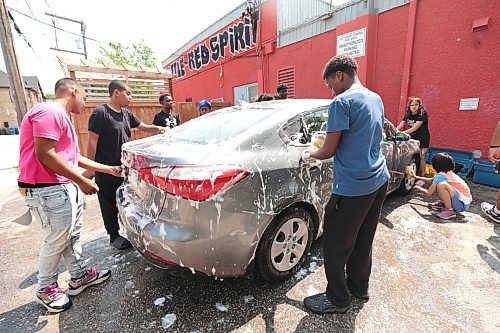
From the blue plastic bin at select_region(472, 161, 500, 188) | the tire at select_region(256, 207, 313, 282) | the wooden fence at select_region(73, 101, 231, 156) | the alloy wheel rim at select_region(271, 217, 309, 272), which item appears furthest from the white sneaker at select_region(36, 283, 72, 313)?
the blue plastic bin at select_region(472, 161, 500, 188)

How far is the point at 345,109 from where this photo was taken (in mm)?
1649

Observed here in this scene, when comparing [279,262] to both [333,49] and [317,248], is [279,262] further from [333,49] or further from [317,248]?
[333,49]

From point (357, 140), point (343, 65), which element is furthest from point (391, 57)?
point (357, 140)

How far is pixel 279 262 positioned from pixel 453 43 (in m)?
5.78

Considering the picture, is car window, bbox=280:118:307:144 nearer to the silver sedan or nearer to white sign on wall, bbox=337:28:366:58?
the silver sedan

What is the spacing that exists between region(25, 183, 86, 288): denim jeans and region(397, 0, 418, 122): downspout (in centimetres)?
654

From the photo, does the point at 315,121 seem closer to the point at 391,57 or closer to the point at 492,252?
the point at 492,252

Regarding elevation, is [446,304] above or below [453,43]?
below

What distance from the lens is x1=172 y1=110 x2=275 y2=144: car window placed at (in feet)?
7.46

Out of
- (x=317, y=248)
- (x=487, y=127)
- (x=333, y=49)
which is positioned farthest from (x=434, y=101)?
(x=317, y=248)

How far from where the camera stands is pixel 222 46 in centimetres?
1243

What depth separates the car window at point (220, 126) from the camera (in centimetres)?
227

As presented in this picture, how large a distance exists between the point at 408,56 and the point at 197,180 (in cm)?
A: 620

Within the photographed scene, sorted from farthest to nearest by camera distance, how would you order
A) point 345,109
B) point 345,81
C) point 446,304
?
point 446,304 < point 345,81 < point 345,109
